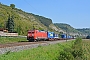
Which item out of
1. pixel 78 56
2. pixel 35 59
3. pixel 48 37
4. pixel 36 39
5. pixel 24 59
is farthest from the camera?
pixel 48 37

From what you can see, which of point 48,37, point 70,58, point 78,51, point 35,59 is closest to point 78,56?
point 78,51

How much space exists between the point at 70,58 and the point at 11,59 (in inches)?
477

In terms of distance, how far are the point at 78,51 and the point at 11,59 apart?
20.6 m

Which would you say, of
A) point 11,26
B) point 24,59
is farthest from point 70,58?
point 11,26

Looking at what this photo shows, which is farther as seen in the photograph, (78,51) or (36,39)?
(36,39)

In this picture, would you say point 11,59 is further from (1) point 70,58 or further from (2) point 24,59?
(1) point 70,58

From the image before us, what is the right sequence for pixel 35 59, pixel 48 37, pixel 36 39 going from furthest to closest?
1. pixel 48 37
2. pixel 36 39
3. pixel 35 59

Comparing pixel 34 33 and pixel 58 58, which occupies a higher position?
pixel 34 33

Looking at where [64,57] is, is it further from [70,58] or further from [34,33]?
[34,33]

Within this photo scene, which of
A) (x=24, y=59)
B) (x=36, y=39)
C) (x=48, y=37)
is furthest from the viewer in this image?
(x=48, y=37)

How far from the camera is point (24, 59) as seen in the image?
18734 millimetres

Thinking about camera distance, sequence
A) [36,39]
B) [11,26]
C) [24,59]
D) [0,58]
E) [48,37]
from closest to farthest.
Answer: [0,58]
[24,59]
[36,39]
[48,37]
[11,26]

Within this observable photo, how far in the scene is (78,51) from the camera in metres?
36.3

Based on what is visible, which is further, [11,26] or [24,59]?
[11,26]
